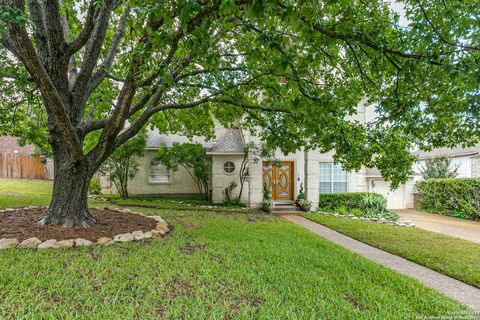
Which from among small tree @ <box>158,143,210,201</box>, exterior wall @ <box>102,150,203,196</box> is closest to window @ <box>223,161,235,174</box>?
small tree @ <box>158,143,210,201</box>

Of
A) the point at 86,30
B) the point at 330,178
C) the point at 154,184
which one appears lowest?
the point at 154,184

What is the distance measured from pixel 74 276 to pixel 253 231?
14.5 feet

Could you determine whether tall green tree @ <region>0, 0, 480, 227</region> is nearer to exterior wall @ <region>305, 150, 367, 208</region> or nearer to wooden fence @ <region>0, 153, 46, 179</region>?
exterior wall @ <region>305, 150, 367, 208</region>

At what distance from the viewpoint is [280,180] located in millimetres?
13375

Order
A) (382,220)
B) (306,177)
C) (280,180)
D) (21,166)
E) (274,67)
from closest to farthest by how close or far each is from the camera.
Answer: (274,67), (382,220), (306,177), (280,180), (21,166)

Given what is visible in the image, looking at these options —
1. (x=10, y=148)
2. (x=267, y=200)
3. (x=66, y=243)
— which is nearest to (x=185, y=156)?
(x=267, y=200)

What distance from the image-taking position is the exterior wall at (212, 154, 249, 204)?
548 inches

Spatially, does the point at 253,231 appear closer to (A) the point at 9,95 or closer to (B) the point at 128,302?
(B) the point at 128,302

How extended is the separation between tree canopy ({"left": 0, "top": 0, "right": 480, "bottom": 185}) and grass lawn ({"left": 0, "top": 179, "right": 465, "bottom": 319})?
7.88ft

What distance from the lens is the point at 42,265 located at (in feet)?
12.6

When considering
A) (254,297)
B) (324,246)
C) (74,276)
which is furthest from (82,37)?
(324,246)

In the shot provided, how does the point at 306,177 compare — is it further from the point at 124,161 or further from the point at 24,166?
the point at 24,166

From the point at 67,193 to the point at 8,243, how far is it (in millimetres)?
1537

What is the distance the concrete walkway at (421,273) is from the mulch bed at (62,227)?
5210 mm
